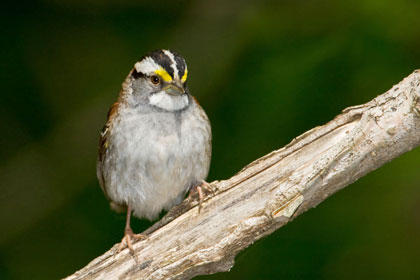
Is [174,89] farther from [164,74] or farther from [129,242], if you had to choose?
[129,242]

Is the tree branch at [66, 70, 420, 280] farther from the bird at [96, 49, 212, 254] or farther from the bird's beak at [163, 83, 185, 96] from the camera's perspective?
the bird's beak at [163, 83, 185, 96]

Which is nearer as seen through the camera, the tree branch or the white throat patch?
the tree branch

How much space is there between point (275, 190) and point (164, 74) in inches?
44.7

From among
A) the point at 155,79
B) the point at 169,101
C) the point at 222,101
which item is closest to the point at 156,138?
the point at 169,101

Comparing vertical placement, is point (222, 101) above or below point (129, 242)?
above

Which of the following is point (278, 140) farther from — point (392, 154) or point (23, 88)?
point (23, 88)

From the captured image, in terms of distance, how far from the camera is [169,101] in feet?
15.6

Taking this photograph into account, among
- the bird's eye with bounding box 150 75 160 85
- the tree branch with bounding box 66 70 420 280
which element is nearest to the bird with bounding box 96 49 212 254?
the bird's eye with bounding box 150 75 160 85

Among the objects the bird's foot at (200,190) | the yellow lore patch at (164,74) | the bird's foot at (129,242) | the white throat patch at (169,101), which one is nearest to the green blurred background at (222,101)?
the bird's foot at (200,190)

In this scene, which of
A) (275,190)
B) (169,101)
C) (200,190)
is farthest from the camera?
(169,101)

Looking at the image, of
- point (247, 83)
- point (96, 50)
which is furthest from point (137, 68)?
point (96, 50)

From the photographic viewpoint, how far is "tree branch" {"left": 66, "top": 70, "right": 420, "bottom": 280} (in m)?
3.85

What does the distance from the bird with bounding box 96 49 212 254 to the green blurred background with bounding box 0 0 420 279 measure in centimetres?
83

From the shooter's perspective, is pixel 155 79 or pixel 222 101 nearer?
pixel 155 79
